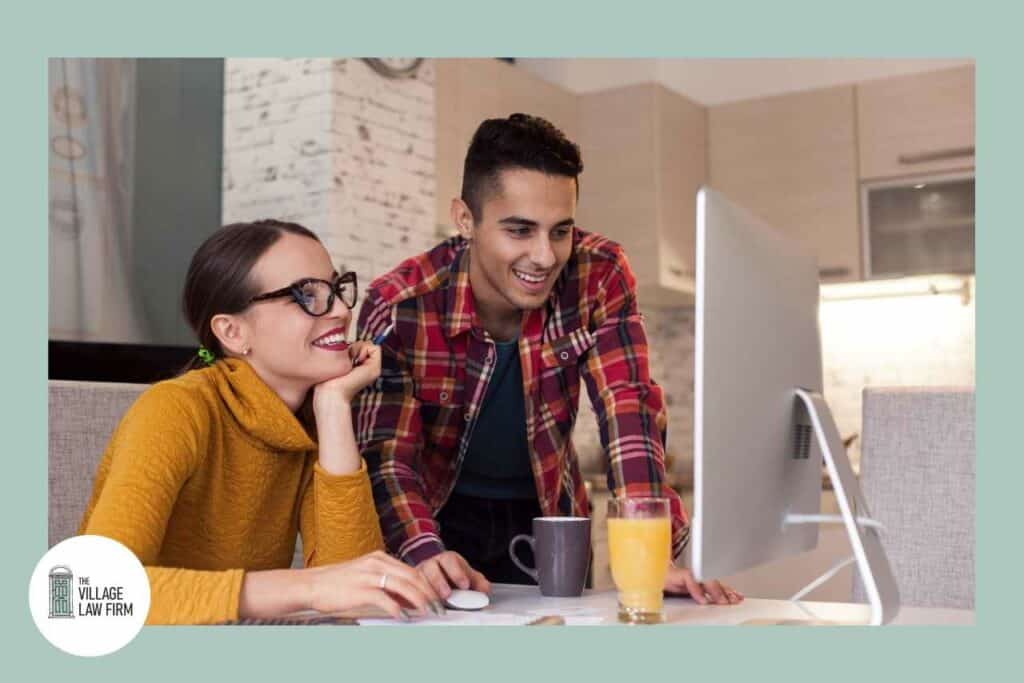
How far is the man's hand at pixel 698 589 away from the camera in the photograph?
1.17 metres

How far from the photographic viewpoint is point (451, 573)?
1.18 metres

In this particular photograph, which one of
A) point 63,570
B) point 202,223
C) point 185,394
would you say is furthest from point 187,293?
point 202,223

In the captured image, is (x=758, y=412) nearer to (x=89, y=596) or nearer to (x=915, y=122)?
(x=89, y=596)

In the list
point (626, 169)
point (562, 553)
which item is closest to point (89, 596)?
point (562, 553)

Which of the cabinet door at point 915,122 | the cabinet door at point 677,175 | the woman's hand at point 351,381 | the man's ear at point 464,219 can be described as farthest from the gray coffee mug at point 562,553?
the cabinet door at point 915,122

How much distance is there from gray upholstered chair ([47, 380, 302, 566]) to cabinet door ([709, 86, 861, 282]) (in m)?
1.68

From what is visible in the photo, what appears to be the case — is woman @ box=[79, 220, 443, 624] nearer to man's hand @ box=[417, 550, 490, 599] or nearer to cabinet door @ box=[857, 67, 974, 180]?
man's hand @ box=[417, 550, 490, 599]

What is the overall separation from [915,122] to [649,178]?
0.87m

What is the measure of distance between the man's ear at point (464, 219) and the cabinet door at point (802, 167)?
1.24 metres

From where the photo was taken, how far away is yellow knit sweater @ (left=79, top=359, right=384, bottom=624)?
107 cm

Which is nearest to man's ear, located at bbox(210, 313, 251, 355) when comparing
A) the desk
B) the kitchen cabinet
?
the desk

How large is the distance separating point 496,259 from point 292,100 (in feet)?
2.15

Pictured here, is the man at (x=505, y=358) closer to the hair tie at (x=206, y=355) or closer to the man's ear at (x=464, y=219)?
the man's ear at (x=464, y=219)

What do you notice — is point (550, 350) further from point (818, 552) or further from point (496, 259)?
point (818, 552)
